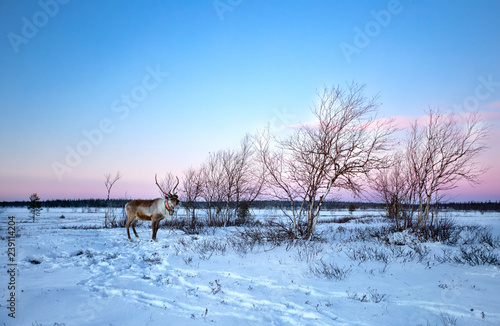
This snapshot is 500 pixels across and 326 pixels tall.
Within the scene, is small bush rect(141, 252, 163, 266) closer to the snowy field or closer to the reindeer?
the snowy field

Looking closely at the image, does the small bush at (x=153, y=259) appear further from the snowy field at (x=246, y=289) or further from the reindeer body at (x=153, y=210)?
the reindeer body at (x=153, y=210)

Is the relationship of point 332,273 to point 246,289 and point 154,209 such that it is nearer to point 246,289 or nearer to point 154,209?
point 246,289

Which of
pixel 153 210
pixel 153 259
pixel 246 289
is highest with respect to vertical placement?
pixel 153 210

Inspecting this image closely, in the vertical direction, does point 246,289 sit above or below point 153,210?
below

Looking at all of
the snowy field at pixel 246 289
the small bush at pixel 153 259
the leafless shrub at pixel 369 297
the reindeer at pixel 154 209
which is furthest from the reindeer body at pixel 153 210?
the leafless shrub at pixel 369 297

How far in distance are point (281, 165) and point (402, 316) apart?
7353 millimetres

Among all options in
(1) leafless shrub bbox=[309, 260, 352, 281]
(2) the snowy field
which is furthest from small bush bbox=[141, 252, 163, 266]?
(1) leafless shrub bbox=[309, 260, 352, 281]

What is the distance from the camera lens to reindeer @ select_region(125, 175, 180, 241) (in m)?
11.3

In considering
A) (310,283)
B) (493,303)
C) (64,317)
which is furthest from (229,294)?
(493,303)

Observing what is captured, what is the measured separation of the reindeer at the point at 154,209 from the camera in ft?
37.2

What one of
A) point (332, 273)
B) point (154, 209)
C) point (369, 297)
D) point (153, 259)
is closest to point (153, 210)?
point (154, 209)

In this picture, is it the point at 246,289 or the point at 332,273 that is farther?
the point at 332,273

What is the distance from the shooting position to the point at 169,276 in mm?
6082

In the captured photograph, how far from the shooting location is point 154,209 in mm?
11617
